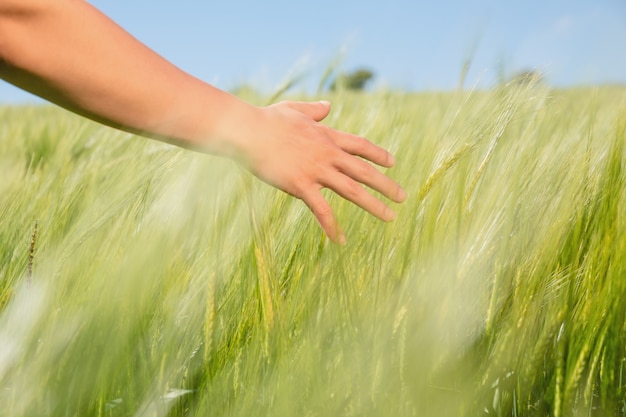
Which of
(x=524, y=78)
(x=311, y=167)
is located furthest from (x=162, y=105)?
(x=524, y=78)

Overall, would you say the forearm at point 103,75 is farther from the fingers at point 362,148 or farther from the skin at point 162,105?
the fingers at point 362,148

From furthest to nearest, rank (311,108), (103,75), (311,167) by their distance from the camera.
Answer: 1. (311,108)
2. (311,167)
3. (103,75)

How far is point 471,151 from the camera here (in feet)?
2.15

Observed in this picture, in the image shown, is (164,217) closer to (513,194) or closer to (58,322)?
(58,322)

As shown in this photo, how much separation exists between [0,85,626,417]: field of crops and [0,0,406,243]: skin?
3 cm

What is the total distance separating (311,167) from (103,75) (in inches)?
8.4

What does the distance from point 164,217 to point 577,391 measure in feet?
1.32

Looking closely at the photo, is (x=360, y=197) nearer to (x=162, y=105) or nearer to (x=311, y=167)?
(x=311, y=167)

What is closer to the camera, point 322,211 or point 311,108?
point 322,211

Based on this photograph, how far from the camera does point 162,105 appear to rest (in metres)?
0.59

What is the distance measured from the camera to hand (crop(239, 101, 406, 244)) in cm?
64

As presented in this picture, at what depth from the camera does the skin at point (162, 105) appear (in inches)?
21.0

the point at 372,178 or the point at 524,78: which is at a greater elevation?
the point at 524,78

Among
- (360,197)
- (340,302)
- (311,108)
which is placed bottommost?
(340,302)
